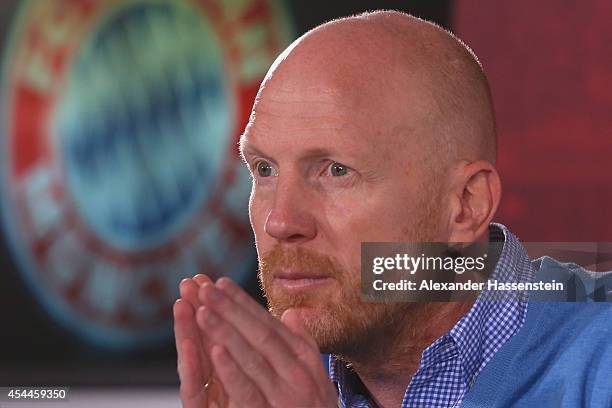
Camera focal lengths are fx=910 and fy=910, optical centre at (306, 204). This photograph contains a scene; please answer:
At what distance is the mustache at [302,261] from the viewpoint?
1.06 metres

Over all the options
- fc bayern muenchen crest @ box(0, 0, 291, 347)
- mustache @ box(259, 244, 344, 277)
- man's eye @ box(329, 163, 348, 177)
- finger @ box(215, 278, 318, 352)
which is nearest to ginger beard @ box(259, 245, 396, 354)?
mustache @ box(259, 244, 344, 277)

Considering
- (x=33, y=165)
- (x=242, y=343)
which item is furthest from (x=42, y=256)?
(x=242, y=343)

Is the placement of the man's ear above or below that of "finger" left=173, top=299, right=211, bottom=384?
above

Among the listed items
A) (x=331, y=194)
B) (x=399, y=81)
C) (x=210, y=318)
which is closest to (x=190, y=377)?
(x=210, y=318)

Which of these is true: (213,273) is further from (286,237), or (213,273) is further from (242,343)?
(242,343)

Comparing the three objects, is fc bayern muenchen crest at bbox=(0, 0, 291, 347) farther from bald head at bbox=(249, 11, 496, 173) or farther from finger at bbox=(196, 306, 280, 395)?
finger at bbox=(196, 306, 280, 395)

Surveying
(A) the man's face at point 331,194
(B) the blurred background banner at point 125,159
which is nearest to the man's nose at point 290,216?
(A) the man's face at point 331,194

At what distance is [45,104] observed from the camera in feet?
7.96

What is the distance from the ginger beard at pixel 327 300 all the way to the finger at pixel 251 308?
24cm

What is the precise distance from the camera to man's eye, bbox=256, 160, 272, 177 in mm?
1138

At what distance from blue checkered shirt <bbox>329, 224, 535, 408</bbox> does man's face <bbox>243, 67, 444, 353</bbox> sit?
0.09 m

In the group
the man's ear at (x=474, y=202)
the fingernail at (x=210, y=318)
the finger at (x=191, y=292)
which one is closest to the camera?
the fingernail at (x=210, y=318)

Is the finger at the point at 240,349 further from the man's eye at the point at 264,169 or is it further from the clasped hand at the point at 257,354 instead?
the man's eye at the point at 264,169

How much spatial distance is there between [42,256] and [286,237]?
1528 millimetres
